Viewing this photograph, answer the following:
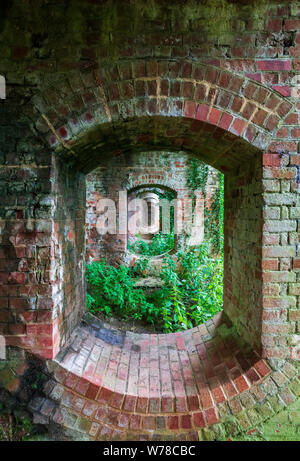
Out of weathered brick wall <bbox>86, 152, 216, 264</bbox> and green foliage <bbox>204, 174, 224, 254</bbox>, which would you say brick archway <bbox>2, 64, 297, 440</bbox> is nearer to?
weathered brick wall <bbox>86, 152, 216, 264</bbox>

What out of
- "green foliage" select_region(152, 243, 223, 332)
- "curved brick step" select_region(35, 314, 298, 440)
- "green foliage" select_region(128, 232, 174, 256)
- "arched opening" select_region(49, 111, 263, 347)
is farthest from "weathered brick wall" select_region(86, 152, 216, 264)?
"curved brick step" select_region(35, 314, 298, 440)

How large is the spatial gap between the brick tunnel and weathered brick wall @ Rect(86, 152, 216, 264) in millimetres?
4439

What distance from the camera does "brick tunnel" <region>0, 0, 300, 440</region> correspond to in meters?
1.88

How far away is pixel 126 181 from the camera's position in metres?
6.49

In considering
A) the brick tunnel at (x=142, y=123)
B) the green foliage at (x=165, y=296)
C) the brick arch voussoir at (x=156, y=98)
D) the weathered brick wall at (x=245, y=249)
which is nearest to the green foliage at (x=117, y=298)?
the green foliage at (x=165, y=296)

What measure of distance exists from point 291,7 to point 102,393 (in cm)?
304

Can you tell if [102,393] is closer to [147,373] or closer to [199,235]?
[147,373]

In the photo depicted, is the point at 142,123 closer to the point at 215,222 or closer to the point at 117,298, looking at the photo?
the point at 117,298

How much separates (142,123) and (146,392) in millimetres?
2069

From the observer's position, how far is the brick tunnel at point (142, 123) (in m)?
1.88

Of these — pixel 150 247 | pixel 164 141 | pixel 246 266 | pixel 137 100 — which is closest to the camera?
pixel 137 100

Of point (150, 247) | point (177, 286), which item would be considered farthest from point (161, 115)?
point (150, 247)

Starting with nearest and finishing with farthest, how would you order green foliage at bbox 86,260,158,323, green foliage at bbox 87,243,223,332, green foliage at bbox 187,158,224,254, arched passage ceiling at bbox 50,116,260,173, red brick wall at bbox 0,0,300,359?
1. red brick wall at bbox 0,0,300,359
2. arched passage ceiling at bbox 50,116,260,173
3. green foliage at bbox 87,243,223,332
4. green foliage at bbox 86,260,158,323
5. green foliage at bbox 187,158,224,254

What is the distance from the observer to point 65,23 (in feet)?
6.16
